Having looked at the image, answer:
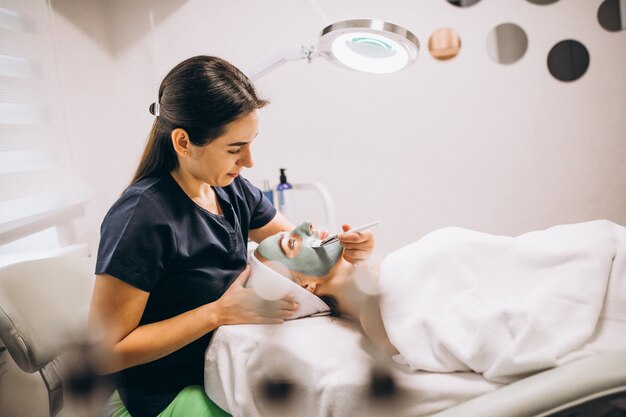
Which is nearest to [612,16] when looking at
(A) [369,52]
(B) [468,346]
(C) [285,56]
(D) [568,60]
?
(D) [568,60]

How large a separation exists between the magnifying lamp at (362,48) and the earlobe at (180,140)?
34 cm

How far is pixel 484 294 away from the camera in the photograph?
2.07 ft

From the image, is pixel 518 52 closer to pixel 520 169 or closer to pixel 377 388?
pixel 520 169

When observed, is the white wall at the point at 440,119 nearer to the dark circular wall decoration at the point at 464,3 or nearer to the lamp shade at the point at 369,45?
the dark circular wall decoration at the point at 464,3

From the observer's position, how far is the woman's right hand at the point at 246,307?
63 centimetres

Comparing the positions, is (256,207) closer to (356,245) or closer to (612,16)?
(356,245)

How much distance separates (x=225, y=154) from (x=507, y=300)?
0.50 m

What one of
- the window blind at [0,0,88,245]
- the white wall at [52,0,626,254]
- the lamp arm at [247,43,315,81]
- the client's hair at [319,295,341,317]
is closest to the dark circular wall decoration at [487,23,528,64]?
the white wall at [52,0,626,254]

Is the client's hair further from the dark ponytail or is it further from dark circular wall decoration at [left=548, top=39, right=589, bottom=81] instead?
dark circular wall decoration at [left=548, top=39, right=589, bottom=81]

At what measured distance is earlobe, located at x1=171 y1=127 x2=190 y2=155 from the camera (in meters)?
0.60

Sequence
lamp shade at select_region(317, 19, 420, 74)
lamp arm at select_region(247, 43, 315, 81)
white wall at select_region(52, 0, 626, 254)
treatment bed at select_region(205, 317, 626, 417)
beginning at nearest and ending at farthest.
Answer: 1. treatment bed at select_region(205, 317, 626, 417)
2. lamp shade at select_region(317, 19, 420, 74)
3. lamp arm at select_region(247, 43, 315, 81)
4. white wall at select_region(52, 0, 626, 254)

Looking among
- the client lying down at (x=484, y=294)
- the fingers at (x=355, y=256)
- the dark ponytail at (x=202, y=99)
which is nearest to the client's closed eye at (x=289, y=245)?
the client lying down at (x=484, y=294)

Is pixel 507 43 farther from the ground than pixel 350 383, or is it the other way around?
pixel 507 43

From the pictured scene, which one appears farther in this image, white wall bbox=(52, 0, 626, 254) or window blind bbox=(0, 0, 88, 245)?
white wall bbox=(52, 0, 626, 254)
